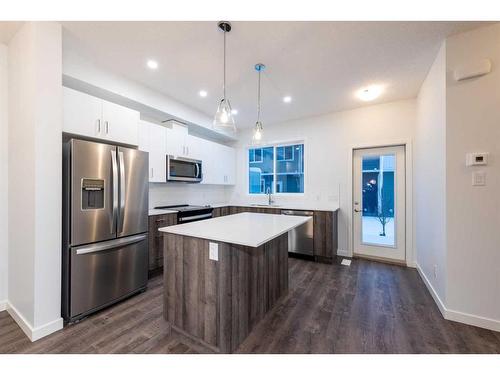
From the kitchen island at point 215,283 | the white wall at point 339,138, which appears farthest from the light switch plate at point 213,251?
the white wall at point 339,138

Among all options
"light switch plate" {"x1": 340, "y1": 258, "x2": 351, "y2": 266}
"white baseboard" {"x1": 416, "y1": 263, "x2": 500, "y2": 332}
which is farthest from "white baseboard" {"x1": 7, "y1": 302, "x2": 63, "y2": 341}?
"light switch plate" {"x1": 340, "y1": 258, "x2": 351, "y2": 266}

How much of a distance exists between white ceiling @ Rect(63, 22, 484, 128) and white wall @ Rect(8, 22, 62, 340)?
38cm

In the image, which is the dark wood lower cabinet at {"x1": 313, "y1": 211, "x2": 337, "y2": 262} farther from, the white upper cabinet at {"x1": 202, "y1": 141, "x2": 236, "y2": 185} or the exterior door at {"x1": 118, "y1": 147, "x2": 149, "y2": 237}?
the exterior door at {"x1": 118, "y1": 147, "x2": 149, "y2": 237}

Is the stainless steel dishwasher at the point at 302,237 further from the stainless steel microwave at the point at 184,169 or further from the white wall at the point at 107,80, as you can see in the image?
the white wall at the point at 107,80

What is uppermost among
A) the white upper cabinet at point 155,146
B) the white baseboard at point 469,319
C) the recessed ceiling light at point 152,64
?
the recessed ceiling light at point 152,64

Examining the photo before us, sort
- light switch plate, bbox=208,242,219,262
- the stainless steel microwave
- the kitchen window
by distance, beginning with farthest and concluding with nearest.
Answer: the kitchen window → the stainless steel microwave → light switch plate, bbox=208,242,219,262

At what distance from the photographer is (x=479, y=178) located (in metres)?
1.96

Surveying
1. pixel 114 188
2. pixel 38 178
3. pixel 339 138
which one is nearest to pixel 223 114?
pixel 114 188

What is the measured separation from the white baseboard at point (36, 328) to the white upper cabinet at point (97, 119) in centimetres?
180

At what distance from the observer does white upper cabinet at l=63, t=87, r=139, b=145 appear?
2180 millimetres

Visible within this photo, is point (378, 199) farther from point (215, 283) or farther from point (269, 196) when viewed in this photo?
point (215, 283)

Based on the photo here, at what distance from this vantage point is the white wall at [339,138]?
365 cm

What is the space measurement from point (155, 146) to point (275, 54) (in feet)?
7.26
